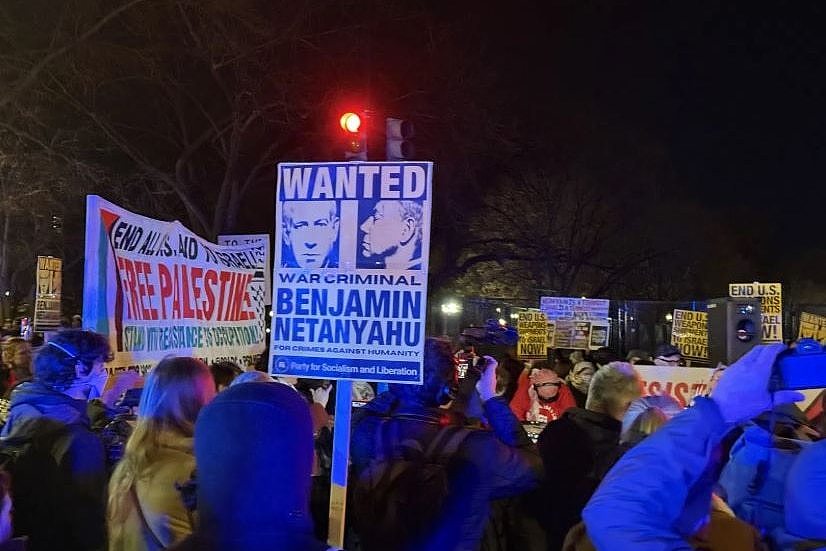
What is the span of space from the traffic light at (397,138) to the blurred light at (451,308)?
2331 cm

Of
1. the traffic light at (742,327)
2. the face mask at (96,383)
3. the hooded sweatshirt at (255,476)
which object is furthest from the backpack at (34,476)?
the traffic light at (742,327)

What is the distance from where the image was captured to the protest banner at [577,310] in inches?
672

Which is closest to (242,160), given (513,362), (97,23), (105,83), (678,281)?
(105,83)

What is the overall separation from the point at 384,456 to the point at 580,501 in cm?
128

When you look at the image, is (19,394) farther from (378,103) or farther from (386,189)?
(378,103)

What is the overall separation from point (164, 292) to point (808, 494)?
504 centimetres

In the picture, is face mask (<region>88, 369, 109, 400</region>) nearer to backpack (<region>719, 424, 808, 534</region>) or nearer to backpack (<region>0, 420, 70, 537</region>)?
backpack (<region>0, 420, 70, 537</region>)

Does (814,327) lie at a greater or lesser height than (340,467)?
greater

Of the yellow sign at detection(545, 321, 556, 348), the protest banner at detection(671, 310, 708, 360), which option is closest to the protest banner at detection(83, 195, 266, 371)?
the protest banner at detection(671, 310, 708, 360)

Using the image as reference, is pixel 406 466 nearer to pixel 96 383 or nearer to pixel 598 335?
pixel 96 383

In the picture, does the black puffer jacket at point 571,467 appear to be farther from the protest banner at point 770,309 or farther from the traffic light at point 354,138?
the protest banner at point 770,309

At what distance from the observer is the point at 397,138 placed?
17.1 feet

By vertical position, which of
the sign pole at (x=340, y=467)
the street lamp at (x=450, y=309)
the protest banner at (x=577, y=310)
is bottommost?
the sign pole at (x=340, y=467)

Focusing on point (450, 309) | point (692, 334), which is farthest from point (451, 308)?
point (692, 334)
